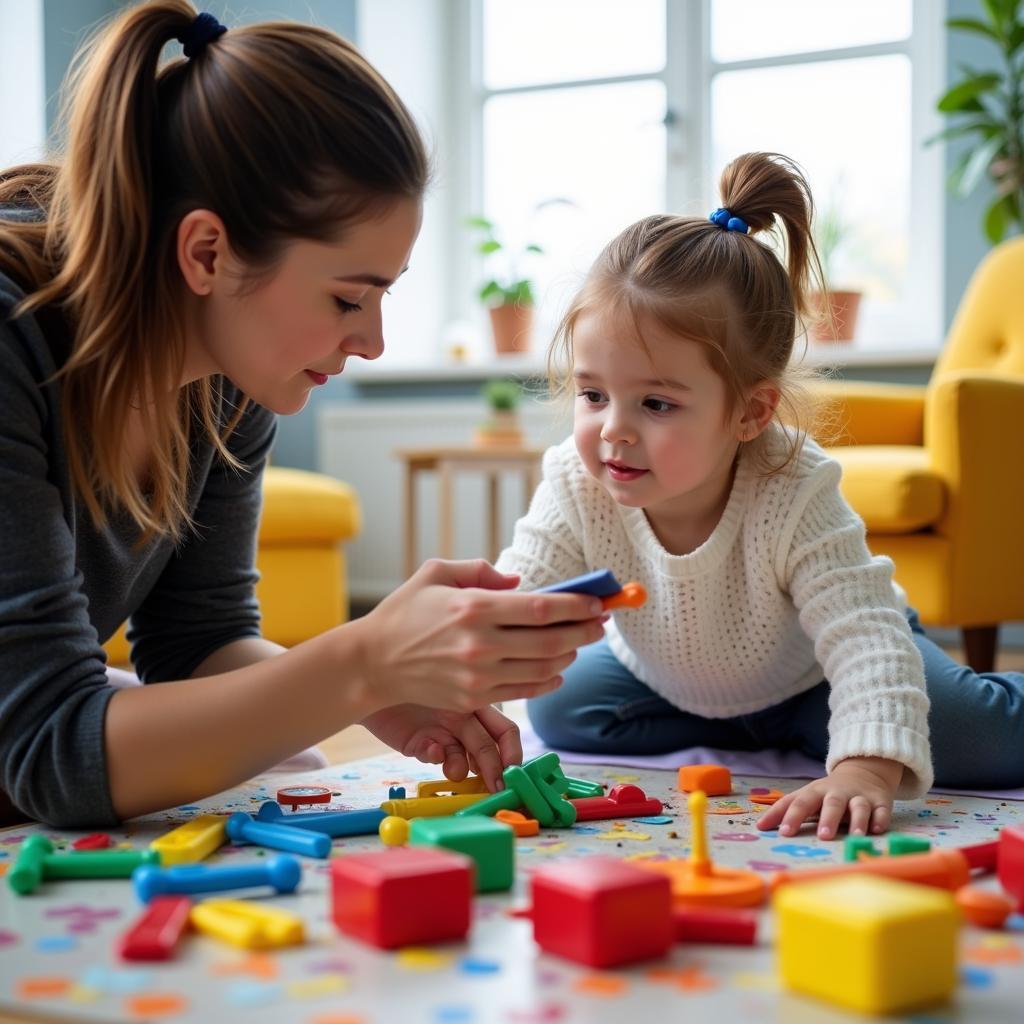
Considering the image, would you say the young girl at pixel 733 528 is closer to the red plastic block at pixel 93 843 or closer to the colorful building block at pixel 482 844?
the colorful building block at pixel 482 844

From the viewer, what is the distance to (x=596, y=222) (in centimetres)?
409

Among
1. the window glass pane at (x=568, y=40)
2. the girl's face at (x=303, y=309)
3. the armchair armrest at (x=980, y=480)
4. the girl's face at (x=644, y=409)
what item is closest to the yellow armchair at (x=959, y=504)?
the armchair armrest at (x=980, y=480)

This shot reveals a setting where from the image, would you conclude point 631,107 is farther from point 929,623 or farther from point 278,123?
point 278,123

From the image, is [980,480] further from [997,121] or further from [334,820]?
[334,820]

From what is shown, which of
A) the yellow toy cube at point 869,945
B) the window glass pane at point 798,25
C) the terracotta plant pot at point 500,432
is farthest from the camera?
the window glass pane at point 798,25

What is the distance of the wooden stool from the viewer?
10.8 feet

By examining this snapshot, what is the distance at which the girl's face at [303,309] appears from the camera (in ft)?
3.53

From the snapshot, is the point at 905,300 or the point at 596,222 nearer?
the point at 905,300

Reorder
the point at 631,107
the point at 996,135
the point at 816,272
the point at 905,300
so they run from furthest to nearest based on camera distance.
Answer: the point at 631,107 → the point at 905,300 → the point at 996,135 → the point at 816,272

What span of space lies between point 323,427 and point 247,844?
10.0 feet

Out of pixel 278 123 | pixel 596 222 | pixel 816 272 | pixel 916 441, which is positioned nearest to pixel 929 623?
pixel 916 441

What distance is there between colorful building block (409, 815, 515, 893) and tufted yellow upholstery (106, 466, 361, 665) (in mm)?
1930

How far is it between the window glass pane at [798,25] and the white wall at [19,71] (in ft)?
6.07

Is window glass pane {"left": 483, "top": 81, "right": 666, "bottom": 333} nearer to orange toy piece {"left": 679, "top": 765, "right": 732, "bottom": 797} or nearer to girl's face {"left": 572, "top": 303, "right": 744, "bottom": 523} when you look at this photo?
girl's face {"left": 572, "top": 303, "right": 744, "bottom": 523}
